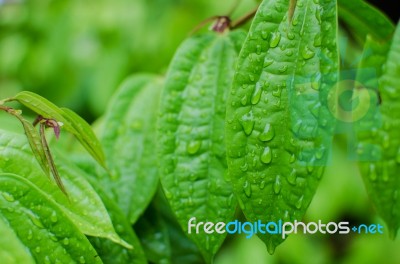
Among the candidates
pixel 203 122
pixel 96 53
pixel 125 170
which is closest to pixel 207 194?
pixel 203 122

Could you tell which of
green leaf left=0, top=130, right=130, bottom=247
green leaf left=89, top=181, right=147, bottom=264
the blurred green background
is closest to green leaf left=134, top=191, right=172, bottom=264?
green leaf left=89, top=181, right=147, bottom=264

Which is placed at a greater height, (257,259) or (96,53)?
(96,53)

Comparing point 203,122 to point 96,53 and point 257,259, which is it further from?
point 96,53

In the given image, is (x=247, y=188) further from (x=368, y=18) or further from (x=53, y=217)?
(x=368, y=18)

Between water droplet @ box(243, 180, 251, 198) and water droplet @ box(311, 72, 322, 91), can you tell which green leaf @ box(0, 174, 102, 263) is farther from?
water droplet @ box(311, 72, 322, 91)

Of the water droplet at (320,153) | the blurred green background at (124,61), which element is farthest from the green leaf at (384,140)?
the blurred green background at (124,61)

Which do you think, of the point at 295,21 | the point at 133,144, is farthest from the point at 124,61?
the point at 295,21

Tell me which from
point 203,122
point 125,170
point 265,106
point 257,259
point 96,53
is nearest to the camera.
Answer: point 265,106

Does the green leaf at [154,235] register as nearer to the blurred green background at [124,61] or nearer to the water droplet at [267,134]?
the water droplet at [267,134]

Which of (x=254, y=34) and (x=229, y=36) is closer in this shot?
(x=254, y=34)
